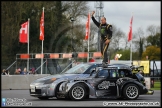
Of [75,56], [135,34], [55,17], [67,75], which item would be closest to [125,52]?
[135,34]

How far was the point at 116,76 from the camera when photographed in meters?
17.2

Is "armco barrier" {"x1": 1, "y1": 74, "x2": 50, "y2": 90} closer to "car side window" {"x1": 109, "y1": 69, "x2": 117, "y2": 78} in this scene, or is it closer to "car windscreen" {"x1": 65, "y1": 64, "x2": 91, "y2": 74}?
"car windscreen" {"x1": 65, "y1": 64, "x2": 91, "y2": 74}

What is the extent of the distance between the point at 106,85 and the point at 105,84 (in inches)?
2.0

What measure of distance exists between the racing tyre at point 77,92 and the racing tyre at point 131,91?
5.04ft

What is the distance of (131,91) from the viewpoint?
17.1m

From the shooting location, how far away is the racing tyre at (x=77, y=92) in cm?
1639

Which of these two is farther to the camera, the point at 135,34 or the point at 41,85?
the point at 135,34

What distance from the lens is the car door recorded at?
660 inches

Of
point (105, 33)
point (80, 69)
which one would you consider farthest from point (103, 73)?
point (105, 33)

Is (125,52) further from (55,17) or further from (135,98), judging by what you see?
(135,98)

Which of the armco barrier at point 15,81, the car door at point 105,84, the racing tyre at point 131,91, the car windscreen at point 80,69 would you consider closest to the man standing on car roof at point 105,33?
the car door at point 105,84

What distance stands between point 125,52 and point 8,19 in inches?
1553

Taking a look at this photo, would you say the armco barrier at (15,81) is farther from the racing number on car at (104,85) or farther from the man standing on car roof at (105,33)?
the racing number on car at (104,85)

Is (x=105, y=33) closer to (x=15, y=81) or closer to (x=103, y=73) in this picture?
(x=103, y=73)
